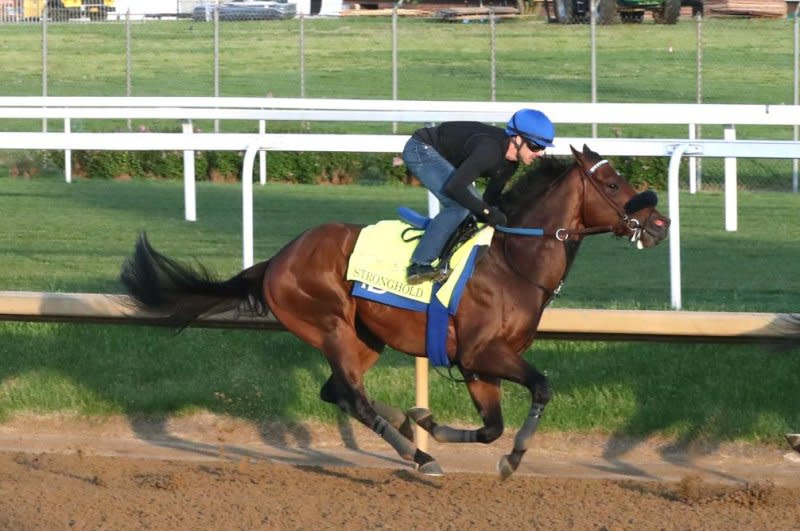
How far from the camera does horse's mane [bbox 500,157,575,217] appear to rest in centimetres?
573

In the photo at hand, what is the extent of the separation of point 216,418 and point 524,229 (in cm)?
196

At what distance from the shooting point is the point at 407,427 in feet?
19.3

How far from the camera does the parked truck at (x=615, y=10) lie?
2872 cm

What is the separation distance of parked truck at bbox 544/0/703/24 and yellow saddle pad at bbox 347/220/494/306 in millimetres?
23316

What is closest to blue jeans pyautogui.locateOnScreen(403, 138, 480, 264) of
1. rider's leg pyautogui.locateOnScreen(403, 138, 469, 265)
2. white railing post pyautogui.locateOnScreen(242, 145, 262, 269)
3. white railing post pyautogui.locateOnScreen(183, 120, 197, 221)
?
rider's leg pyautogui.locateOnScreen(403, 138, 469, 265)

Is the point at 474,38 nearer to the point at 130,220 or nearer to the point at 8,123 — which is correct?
the point at 8,123

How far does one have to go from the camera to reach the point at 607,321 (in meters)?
6.05

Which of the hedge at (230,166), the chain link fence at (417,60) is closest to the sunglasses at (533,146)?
the hedge at (230,166)

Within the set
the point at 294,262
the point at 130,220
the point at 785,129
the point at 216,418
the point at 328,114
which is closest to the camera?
the point at 294,262

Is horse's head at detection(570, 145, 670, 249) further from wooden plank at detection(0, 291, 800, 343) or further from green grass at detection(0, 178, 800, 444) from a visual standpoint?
green grass at detection(0, 178, 800, 444)

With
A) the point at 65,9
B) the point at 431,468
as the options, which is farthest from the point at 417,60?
the point at 431,468

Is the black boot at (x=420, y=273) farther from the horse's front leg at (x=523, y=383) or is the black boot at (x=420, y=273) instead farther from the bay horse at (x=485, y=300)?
the horse's front leg at (x=523, y=383)

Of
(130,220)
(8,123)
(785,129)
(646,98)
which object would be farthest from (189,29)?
(130,220)

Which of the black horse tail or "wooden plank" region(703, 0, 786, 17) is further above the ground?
"wooden plank" region(703, 0, 786, 17)
